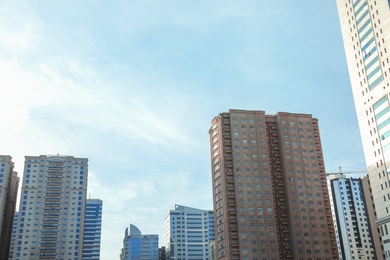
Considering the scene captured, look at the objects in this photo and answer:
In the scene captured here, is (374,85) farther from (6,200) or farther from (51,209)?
(6,200)

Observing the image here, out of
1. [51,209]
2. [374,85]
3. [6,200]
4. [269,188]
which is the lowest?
[269,188]

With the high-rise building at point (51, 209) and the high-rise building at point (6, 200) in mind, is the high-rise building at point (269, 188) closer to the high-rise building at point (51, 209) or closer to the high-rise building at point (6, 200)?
the high-rise building at point (51, 209)

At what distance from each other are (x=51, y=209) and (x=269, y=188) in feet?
297

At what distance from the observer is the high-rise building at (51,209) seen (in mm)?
163750

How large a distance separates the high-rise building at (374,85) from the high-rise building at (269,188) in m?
27.6

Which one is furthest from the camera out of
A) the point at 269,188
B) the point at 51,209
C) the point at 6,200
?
the point at 6,200

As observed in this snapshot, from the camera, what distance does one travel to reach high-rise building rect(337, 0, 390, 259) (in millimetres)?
90938

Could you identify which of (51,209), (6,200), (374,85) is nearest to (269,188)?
(374,85)

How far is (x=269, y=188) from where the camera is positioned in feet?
394

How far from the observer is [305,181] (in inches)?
4897

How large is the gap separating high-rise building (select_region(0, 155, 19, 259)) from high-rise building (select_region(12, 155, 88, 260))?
246 inches

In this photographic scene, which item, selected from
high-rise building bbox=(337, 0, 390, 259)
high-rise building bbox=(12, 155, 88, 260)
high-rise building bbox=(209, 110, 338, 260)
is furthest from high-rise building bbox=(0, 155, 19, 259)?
high-rise building bbox=(337, 0, 390, 259)

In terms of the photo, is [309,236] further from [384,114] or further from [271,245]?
[384,114]

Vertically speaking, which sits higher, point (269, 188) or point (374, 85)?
point (374, 85)
